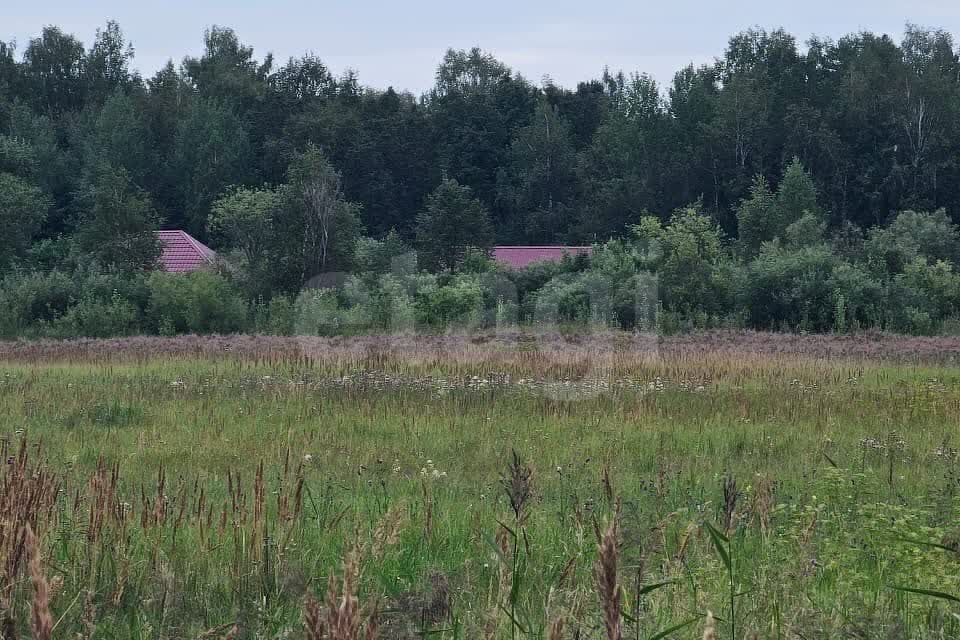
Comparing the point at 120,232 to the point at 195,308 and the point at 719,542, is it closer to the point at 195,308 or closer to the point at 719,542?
the point at 195,308

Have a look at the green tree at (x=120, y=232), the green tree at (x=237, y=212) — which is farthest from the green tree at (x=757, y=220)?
the green tree at (x=120, y=232)

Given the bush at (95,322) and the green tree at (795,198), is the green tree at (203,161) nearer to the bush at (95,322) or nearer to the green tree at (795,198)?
the green tree at (795,198)

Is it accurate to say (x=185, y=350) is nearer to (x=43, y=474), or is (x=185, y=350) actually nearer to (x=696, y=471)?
(x=696, y=471)

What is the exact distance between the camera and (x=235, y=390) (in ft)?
35.9

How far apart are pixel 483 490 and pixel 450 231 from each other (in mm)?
27755

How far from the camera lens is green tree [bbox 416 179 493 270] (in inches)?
1304

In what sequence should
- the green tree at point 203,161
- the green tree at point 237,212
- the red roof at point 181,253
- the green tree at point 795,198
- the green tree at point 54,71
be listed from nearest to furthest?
the red roof at point 181,253
the green tree at point 237,212
the green tree at point 795,198
the green tree at point 203,161
the green tree at point 54,71

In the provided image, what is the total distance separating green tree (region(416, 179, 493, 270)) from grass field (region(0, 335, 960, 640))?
17194mm

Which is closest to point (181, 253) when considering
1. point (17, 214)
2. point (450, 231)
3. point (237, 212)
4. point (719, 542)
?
point (237, 212)

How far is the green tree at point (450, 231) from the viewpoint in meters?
33.1

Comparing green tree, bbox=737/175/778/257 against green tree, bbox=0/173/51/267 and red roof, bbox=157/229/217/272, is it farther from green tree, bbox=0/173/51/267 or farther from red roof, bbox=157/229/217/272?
green tree, bbox=0/173/51/267

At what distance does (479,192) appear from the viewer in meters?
60.4

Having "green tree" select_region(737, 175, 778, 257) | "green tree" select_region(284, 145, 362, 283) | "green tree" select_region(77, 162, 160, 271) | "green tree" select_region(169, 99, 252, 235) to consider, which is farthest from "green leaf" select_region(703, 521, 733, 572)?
"green tree" select_region(169, 99, 252, 235)

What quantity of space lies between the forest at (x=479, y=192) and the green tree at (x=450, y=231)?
0.28 feet
